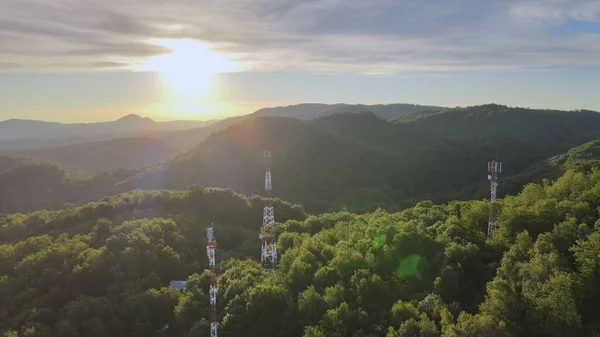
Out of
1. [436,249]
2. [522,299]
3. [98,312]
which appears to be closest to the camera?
[522,299]

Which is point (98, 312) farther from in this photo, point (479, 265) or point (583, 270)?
point (583, 270)

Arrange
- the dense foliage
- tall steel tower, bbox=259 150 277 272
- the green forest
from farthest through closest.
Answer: tall steel tower, bbox=259 150 277 272, the green forest, the dense foliage

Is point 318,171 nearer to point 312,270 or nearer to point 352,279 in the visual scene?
point 312,270

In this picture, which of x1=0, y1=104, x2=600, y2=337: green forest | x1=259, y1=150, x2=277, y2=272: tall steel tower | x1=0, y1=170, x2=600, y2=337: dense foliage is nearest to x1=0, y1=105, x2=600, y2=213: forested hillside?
x1=0, y1=104, x2=600, y2=337: green forest

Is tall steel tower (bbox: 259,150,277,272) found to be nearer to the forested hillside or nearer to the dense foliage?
the dense foliage

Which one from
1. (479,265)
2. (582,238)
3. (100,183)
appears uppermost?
(582,238)

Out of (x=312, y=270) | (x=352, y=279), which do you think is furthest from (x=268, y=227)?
(x=352, y=279)

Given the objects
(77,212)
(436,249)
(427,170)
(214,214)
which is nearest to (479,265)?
(436,249)
